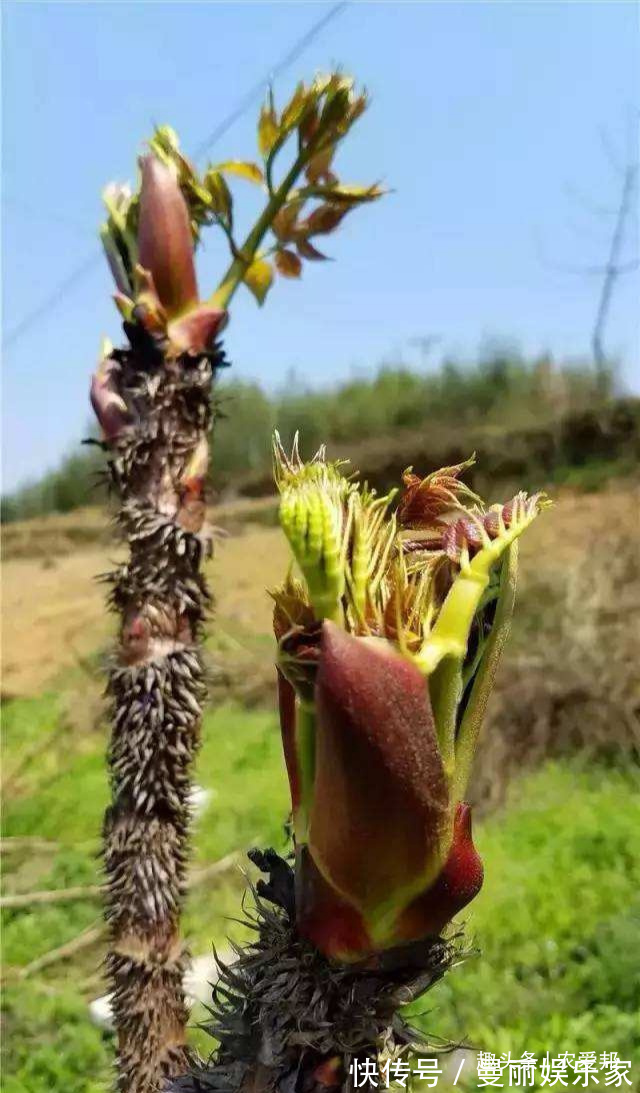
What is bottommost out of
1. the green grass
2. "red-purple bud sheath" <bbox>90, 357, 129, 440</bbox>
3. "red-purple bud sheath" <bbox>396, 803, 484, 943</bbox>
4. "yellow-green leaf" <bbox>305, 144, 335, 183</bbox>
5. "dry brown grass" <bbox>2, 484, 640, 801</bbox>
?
the green grass

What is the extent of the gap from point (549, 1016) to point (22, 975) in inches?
47.0

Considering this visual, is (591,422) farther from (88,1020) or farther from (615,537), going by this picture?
(88,1020)

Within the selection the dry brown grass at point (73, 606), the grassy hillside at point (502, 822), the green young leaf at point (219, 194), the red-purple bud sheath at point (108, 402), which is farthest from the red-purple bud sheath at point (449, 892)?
the dry brown grass at point (73, 606)

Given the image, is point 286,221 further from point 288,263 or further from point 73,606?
point 73,606

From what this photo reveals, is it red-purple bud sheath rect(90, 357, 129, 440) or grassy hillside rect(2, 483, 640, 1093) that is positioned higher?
red-purple bud sheath rect(90, 357, 129, 440)

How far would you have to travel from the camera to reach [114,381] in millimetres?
964

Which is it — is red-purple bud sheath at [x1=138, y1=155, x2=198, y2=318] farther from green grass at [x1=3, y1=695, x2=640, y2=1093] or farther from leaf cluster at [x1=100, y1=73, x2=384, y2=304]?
green grass at [x1=3, y1=695, x2=640, y2=1093]

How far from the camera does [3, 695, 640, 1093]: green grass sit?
1779mm

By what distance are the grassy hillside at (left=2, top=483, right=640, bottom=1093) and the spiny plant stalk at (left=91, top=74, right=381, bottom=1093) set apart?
0.31ft

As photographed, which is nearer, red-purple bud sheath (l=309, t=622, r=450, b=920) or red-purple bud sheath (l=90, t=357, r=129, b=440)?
red-purple bud sheath (l=309, t=622, r=450, b=920)

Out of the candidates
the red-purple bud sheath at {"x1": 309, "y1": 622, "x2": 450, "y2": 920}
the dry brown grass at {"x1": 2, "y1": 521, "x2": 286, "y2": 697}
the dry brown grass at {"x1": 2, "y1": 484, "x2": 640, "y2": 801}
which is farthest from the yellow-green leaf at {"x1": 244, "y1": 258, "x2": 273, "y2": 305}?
the dry brown grass at {"x1": 2, "y1": 521, "x2": 286, "y2": 697}

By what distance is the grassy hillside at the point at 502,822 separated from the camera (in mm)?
1825

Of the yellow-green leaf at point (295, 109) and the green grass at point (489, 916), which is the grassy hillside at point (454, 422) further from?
the yellow-green leaf at point (295, 109)

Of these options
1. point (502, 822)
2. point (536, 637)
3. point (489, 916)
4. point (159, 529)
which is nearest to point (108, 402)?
point (159, 529)
